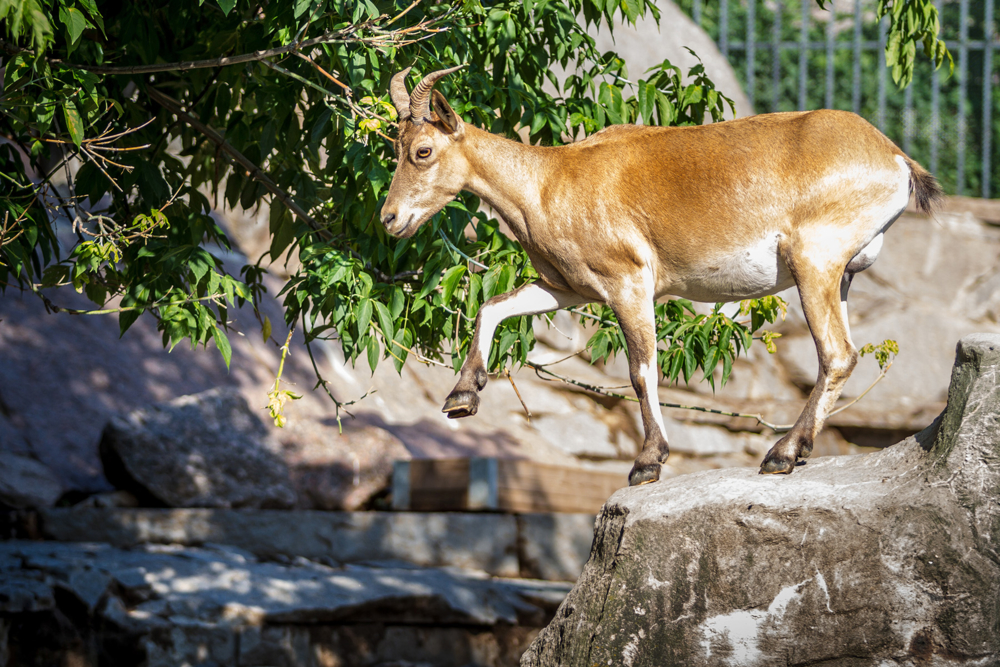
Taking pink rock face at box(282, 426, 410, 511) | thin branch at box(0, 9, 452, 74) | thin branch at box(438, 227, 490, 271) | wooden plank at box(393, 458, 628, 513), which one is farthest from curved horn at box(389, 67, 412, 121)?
pink rock face at box(282, 426, 410, 511)

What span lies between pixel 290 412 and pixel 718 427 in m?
5.94

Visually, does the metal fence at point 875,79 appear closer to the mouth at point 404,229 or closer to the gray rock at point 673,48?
the gray rock at point 673,48

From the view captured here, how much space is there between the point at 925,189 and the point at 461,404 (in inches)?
88.3

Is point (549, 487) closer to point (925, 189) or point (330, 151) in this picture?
point (330, 151)

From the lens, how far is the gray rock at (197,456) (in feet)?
28.7

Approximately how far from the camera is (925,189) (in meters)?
4.39

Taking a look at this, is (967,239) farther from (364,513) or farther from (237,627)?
(237,627)

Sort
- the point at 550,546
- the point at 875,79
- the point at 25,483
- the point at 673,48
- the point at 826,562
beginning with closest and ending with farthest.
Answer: the point at 826,562
the point at 25,483
the point at 550,546
the point at 673,48
the point at 875,79

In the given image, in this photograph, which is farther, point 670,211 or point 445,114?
point 445,114

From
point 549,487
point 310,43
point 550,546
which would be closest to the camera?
point 310,43

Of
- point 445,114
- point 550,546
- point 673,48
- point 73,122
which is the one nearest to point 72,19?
point 73,122

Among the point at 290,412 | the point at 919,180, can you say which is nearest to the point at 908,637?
the point at 919,180

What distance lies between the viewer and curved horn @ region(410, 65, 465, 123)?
441 centimetres

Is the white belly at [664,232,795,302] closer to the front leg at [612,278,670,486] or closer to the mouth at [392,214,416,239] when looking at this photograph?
the front leg at [612,278,670,486]
